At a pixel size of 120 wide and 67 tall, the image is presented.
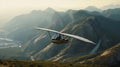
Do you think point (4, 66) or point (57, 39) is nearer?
point (4, 66)

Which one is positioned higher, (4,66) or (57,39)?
(57,39)

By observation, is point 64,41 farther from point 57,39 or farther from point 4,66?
point 4,66

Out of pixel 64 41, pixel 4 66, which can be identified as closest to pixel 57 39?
pixel 64 41
